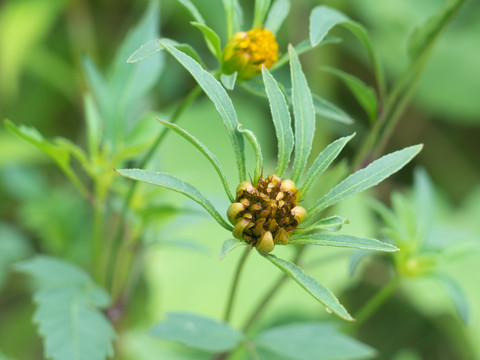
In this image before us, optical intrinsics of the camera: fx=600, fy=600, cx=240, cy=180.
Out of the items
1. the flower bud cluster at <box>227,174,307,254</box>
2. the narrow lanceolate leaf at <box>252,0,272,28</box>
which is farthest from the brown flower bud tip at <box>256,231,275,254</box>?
the narrow lanceolate leaf at <box>252,0,272,28</box>

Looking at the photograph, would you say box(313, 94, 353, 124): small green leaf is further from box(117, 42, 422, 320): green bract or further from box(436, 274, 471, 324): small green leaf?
box(436, 274, 471, 324): small green leaf

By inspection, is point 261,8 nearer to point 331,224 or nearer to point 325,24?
point 325,24

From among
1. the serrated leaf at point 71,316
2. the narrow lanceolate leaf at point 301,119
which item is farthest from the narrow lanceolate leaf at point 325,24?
the serrated leaf at point 71,316

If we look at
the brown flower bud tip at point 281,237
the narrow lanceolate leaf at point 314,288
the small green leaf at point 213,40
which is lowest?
the narrow lanceolate leaf at point 314,288

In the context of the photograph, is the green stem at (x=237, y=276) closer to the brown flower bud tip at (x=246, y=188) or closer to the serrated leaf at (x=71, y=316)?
the brown flower bud tip at (x=246, y=188)

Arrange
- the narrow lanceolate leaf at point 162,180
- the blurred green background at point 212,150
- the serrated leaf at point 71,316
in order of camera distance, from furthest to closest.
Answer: the blurred green background at point 212,150 → the serrated leaf at point 71,316 → the narrow lanceolate leaf at point 162,180
